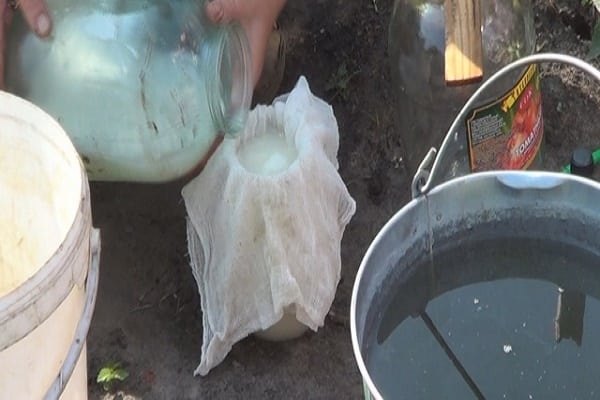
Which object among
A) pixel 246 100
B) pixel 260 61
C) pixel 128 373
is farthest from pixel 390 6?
pixel 128 373

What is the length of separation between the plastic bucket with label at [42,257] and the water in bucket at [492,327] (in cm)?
27

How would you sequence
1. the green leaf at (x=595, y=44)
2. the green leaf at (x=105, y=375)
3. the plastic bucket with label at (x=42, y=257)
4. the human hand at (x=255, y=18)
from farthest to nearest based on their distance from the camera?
the green leaf at (x=595, y=44), the green leaf at (x=105, y=375), the human hand at (x=255, y=18), the plastic bucket with label at (x=42, y=257)

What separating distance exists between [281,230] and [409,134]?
1.18 feet

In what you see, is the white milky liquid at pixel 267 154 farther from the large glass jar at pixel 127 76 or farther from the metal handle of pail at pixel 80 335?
the metal handle of pail at pixel 80 335

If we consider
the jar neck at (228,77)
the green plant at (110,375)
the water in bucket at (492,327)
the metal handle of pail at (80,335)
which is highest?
the jar neck at (228,77)

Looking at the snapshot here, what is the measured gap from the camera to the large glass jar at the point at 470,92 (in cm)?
137

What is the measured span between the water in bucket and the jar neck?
14.0 inches

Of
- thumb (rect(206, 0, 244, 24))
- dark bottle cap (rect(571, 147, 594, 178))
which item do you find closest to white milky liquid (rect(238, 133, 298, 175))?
thumb (rect(206, 0, 244, 24))

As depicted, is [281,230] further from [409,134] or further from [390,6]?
[390,6]

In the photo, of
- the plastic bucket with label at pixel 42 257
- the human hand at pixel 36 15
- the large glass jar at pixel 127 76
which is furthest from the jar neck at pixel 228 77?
the plastic bucket with label at pixel 42 257

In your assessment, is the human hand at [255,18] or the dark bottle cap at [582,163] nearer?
the human hand at [255,18]

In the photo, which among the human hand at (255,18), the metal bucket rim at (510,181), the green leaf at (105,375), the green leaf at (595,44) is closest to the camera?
the metal bucket rim at (510,181)

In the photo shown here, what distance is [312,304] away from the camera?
1.32 metres

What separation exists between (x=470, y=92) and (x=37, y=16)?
2.07 ft
